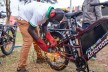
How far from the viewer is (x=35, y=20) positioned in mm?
4277

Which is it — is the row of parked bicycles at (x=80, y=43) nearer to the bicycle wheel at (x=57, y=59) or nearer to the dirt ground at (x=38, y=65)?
the bicycle wheel at (x=57, y=59)

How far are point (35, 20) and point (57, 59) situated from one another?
1.37m

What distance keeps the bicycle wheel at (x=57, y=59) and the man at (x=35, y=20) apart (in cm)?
22

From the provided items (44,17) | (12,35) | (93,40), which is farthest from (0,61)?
(93,40)

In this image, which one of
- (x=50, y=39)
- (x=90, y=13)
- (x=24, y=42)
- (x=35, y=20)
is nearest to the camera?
(x=35, y=20)

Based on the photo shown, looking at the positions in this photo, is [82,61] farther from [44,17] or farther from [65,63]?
[44,17]

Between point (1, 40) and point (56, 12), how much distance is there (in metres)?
2.88

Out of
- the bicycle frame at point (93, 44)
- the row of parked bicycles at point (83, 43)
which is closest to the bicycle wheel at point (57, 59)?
the row of parked bicycles at point (83, 43)

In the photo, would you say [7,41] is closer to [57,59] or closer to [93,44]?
[57,59]

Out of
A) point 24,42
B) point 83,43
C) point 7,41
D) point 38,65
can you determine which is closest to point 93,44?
point 83,43

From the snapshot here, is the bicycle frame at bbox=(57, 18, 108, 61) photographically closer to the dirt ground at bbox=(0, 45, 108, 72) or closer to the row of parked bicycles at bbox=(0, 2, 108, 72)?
the row of parked bicycles at bbox=(0, 2, 108, 72)

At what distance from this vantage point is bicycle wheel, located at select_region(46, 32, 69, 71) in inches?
191

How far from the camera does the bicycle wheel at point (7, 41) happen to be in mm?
6789

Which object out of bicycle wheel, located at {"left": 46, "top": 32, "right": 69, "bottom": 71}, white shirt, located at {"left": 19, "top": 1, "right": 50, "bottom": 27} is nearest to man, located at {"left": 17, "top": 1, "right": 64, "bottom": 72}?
white shirt, located at {"left": 19, "top": 1, "right": 50, "bottom": 27}
